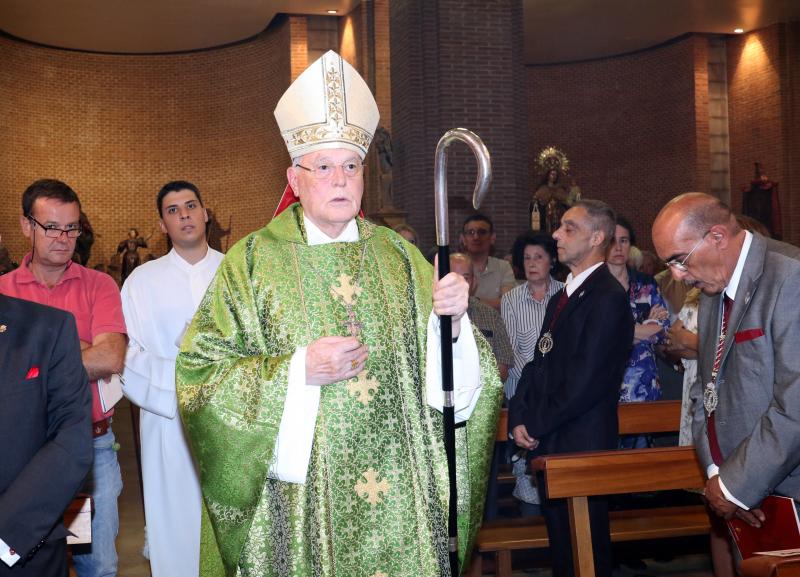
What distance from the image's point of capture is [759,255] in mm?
3033

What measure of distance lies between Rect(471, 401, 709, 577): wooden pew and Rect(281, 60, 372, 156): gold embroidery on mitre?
1557 millimetres

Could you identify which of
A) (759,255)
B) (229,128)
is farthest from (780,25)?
(759,255)

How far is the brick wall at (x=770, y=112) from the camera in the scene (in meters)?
16.8

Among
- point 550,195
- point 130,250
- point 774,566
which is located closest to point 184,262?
point 774,566

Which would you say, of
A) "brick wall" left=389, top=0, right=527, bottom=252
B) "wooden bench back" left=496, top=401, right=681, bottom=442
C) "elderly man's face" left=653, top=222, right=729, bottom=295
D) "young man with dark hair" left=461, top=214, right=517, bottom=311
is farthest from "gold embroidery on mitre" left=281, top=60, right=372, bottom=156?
"brick wall" left=389, top=0, right=527, bottom=252

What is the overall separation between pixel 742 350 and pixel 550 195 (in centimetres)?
1355

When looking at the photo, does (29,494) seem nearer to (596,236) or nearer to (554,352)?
(554,352)

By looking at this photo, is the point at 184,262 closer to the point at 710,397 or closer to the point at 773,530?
the point at 710,397

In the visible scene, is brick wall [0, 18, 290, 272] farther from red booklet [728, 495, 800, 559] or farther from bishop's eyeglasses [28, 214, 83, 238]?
red booklet [728, 495, 800, 559]

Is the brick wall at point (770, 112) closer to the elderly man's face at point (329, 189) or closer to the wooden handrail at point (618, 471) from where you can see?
the wooden handrail at point (618, 471)

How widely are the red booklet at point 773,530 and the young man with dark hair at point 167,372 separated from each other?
229cm

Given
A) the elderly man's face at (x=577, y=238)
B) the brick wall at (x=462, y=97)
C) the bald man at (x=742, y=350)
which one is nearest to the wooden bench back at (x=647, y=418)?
the elderly man's face at (x=577, y=238)

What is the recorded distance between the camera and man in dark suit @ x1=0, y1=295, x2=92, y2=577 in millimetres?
2396

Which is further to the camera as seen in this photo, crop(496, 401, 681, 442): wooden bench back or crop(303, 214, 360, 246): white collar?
crop(496, 401, 681, 442): wooden bench back
